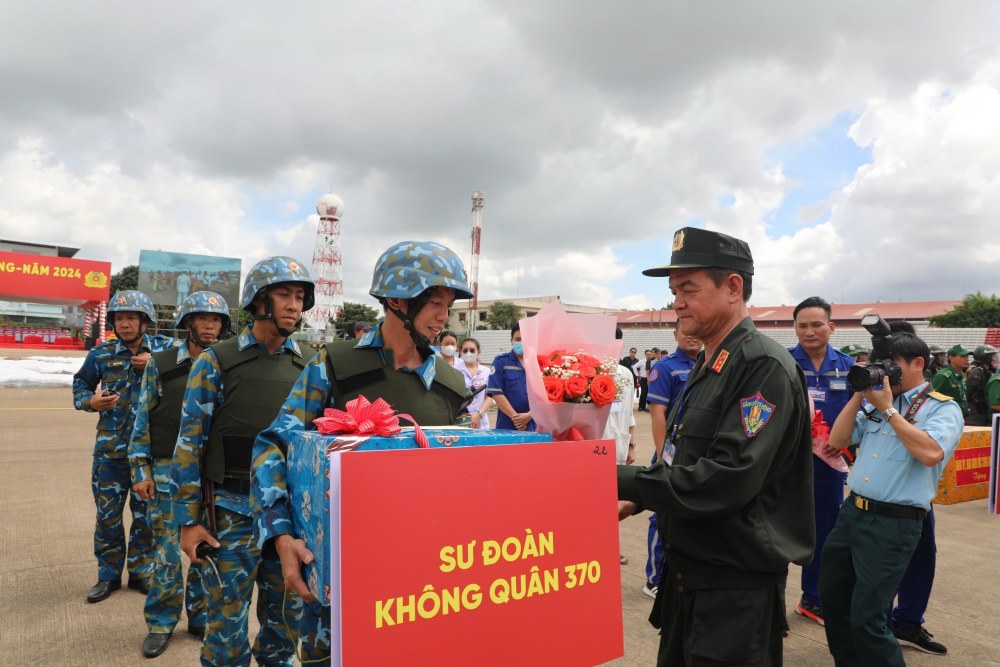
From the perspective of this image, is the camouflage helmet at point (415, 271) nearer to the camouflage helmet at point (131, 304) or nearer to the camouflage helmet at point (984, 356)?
the camouflage helmet at point (131, 304)

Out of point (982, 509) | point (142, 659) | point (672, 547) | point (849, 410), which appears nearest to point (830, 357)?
point (849, 410)

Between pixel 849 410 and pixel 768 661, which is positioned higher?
pixel 849 410

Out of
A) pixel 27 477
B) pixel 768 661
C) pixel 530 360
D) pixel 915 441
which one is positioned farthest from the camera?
pixel 27 477

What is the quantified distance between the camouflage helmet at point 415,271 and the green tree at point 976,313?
5439 cm

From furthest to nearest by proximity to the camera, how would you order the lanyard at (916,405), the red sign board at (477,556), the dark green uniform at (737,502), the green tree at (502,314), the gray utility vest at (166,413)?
1. the green tree at (502,314)
2. the gray utility vest at (166,413)
3. the lanyard at (916,405)
4. the dark green uniform at (737,502)
5. the red sign board at (477,556)

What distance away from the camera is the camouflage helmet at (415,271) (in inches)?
80.8

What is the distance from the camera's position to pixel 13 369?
23.4 metres

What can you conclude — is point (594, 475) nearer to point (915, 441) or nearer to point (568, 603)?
point (568, 603)

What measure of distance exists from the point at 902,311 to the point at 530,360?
6865cm

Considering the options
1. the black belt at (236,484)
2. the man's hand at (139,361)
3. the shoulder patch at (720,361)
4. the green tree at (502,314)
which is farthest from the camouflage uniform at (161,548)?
the green tree at (502,314)

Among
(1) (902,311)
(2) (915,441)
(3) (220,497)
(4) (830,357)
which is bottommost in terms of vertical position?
(3) (220,497)

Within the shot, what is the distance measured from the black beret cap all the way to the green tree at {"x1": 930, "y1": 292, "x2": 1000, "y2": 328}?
2117 inches

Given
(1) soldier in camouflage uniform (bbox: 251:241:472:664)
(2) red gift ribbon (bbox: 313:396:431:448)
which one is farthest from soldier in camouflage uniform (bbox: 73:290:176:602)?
(2) red gift ribbon (bbox: 313:396:431:448)

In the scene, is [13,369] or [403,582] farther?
[13,369]
